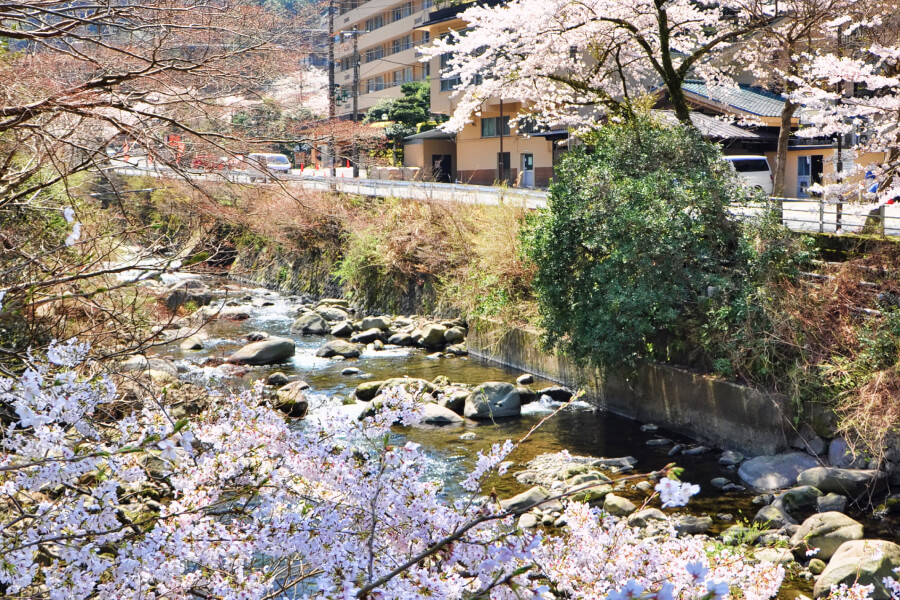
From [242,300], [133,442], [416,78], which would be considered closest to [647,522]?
[133,442]

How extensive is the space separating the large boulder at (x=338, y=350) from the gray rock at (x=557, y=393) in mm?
4653

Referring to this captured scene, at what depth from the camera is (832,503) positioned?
8227 millimetres

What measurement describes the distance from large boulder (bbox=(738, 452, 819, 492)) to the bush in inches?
93.5

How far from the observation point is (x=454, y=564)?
2930 millimetres

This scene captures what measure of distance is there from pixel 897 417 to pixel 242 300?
18442mm

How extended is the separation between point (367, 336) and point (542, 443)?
7.44m

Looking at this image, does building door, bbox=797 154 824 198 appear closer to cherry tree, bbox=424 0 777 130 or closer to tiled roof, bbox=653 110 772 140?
tiled roof, bbox=653 110 772 140

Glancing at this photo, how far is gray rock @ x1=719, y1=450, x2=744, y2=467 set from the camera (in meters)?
9.90

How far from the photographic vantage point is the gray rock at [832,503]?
818 centimetres

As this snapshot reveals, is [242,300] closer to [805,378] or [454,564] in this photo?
[805,378]

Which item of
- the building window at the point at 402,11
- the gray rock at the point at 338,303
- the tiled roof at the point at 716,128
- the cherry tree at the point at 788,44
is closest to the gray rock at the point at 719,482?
the cherry tree at the point at 788,44

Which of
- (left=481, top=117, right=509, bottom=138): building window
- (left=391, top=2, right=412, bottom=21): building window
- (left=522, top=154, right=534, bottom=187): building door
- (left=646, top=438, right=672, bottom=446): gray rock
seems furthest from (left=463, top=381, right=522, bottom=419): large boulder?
(left=391, top=2, right=412, bottom=21): building window

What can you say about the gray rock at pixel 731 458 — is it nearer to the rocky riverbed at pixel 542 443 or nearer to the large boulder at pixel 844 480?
the rocky riverbed at pixel 542 443

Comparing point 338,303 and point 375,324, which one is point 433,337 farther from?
point 338,303
